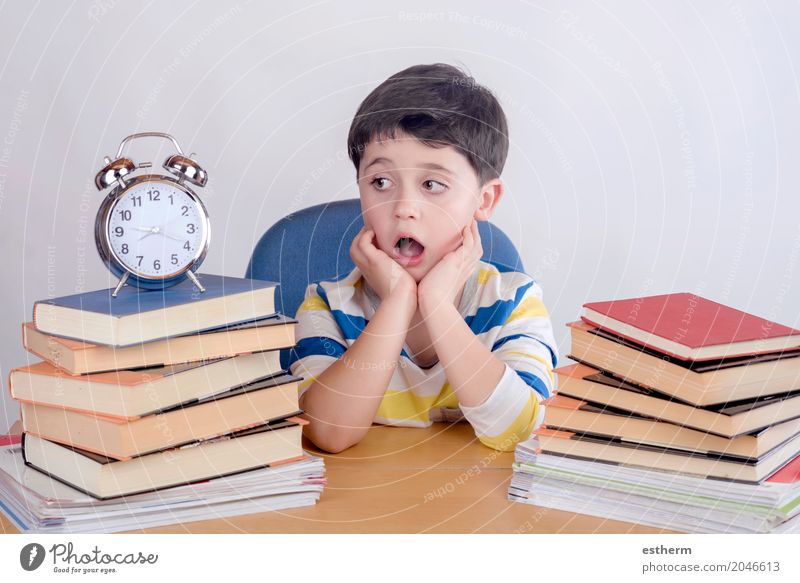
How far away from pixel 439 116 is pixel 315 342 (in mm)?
602

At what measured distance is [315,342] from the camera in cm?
228

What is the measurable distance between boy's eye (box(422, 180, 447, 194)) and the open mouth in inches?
4.7

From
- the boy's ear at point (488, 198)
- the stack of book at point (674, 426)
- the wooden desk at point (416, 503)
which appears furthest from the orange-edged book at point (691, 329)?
the boy's ear at point (488, 198)

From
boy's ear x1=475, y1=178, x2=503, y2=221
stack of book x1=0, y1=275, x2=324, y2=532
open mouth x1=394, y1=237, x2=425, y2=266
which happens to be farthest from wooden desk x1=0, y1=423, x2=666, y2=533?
boy's ear x1=475, y1=178, x2=503, y2=221

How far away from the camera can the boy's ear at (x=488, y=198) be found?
8.10ft

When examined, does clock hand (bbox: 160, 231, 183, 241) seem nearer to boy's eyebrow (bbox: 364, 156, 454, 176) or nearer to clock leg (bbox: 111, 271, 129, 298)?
clock leg (bbox: 111, 271, 129, 298)

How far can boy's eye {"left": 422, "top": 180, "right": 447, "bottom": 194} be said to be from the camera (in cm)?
229

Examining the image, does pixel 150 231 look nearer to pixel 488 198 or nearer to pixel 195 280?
pixel 195 280

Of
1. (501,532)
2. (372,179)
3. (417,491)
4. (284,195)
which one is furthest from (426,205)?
(284,195)

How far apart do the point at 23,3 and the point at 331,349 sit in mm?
2101

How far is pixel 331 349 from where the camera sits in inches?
89.3

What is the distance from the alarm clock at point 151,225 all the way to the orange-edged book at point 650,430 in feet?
2.06

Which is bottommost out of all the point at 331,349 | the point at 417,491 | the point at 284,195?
the point at 417,491

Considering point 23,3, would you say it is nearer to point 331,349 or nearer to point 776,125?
point 331,349
